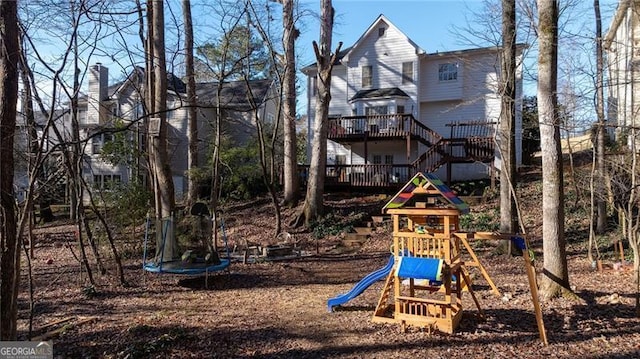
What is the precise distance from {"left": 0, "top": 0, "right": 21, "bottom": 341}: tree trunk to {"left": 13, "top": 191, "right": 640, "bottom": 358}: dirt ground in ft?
4.41

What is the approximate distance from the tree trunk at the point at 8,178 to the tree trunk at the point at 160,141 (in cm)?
741

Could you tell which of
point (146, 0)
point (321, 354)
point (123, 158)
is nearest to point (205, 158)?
point (123, 158)

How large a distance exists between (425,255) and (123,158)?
14970 mm

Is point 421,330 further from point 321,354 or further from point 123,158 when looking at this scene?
point 123,158

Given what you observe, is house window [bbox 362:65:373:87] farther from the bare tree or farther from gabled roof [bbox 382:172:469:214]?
gabled roof [bbox 382:172:469:214]

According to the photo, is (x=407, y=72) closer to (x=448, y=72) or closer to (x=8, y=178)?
(x=448, y=72)

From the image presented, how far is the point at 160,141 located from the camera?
41.3 feet

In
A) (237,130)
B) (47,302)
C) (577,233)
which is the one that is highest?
(237,130)

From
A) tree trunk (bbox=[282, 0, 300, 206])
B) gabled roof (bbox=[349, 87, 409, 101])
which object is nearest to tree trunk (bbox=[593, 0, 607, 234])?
tree trunk (bbox=[282, 0, 300, 206])

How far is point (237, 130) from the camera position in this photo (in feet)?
91.8

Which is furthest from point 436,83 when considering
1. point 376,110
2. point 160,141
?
point 160,141

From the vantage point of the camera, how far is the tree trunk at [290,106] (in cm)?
1706

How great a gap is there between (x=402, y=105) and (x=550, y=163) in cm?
1699

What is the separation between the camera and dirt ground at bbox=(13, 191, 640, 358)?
17.3 feet
